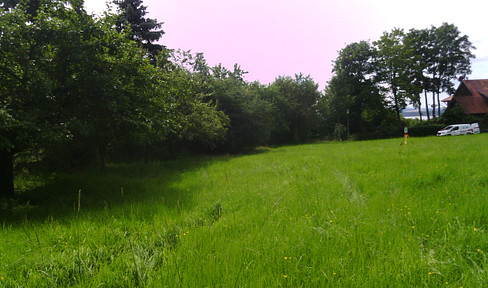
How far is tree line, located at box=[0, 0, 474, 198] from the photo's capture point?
5492 millimetres

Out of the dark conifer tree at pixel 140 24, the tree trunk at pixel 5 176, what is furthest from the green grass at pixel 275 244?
the dark conifer tree at pixel 140 24

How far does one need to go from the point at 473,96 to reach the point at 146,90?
170ft

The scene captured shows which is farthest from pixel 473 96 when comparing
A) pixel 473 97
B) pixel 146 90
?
pixel 146 90

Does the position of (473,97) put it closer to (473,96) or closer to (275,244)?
(473,96)

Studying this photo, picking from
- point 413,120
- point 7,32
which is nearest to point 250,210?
point 7,32

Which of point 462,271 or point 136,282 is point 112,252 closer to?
point 136,282

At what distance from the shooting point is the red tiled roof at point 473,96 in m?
34.1

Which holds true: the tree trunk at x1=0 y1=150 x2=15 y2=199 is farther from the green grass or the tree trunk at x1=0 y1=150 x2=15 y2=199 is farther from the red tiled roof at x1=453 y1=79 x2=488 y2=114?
the red tiled roof at x1=453 y1=79 x2=488 y2=114

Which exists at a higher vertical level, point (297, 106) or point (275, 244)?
point (297, 106)

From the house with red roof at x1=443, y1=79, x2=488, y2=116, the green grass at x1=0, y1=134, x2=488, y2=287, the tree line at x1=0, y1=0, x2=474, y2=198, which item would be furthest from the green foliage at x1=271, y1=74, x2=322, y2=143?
the green grass at x1=0, y1=134, x2=488, y2=287

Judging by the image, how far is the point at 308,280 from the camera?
204 cm

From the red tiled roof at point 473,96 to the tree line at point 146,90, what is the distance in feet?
8.21

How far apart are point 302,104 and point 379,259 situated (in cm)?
4009

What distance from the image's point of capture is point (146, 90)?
24.3 ft
